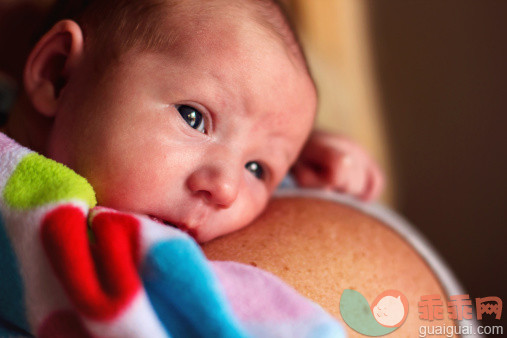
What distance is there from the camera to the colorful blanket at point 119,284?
528 mm

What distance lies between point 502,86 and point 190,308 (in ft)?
5.69

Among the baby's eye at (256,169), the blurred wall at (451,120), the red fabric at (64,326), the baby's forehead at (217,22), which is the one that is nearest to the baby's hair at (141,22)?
the baby's forehead at (217,22)

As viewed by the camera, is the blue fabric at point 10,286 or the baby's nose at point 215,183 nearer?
the blue fabric at point 10,286

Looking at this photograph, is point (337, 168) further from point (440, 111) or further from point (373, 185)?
point (440, 111)

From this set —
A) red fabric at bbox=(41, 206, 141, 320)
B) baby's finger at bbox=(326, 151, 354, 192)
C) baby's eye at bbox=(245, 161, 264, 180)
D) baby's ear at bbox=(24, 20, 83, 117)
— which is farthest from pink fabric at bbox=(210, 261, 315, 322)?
baby's finger at bbox=(326, 151, 354, 192)

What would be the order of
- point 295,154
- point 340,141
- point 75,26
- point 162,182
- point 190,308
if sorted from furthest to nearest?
1. point 340,141
2. point 295,154
3. point 75,26
4. point 162,182
5. point 190,308

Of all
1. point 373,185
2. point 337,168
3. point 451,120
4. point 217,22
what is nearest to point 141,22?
point 217,22

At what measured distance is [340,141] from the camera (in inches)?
48.9

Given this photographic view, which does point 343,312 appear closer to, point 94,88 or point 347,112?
point 94,88

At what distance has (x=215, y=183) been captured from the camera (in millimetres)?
733

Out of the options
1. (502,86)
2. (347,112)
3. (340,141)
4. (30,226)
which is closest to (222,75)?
(30,226)

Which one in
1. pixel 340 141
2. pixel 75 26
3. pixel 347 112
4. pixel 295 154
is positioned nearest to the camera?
pixel 75 26

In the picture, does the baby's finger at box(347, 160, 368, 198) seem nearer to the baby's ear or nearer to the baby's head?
the baby's head

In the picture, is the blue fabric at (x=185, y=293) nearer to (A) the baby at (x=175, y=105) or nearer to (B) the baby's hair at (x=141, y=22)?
(A) the baby at (x=175, y=105)
